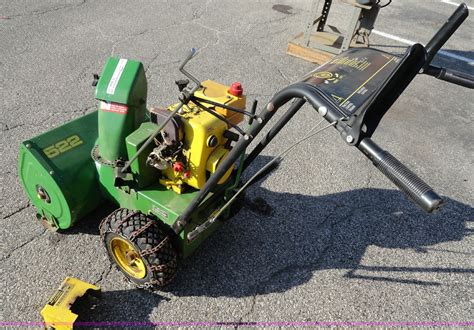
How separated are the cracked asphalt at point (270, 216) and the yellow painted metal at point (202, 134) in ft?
2.82

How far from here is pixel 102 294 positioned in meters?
2.82

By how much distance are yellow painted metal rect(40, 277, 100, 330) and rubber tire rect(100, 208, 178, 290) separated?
0.34m

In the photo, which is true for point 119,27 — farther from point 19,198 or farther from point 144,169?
point 144,169

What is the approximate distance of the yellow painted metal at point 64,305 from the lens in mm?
2396

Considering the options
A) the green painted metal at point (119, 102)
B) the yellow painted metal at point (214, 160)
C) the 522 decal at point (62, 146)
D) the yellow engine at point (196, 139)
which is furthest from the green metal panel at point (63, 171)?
the yellow painted metal at point (214, 160)

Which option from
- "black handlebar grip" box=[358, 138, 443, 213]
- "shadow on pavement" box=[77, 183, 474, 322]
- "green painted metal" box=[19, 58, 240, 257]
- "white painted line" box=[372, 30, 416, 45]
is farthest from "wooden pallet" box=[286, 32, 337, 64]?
"black handlebar grip" box=[358, 138, 443, 213]

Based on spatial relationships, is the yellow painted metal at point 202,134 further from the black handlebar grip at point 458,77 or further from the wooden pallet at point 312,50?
the wooden pallet at point 312,50

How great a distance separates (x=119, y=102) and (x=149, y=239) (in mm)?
959

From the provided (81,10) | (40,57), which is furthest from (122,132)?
(81,10)

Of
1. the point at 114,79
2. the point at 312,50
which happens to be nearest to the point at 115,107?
the point at 114,79

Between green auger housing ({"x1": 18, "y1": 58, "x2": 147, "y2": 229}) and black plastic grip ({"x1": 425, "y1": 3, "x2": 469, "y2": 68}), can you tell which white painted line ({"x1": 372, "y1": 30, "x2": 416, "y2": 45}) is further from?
green auger housing ({"x1": 18, "y1": 58, "x2": 147, "y2": 229})

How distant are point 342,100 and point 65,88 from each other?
438 cm

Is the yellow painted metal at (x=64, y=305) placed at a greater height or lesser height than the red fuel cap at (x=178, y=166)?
lesser

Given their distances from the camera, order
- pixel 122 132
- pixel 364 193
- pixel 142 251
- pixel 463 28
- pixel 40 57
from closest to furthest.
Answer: pixel 142 251 < pixel 122 132 < pixel 364 193 < pixel 40 57 < pixel 463 28
